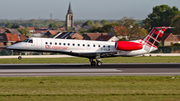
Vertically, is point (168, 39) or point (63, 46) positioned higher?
point (168, 39)

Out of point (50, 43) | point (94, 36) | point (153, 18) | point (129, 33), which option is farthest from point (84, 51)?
point (153, 18)

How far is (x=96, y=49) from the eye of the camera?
104 feet

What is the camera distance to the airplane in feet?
100

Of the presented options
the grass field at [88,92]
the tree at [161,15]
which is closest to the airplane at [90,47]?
the grass field at [88,92]

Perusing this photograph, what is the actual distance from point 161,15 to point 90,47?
136 meters

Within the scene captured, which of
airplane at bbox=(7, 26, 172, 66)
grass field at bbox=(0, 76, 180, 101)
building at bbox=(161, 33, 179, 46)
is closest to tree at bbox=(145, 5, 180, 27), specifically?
building at bbox=(161, 33, 179, 46)

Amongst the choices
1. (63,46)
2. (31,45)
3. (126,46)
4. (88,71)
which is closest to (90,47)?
(63,46)

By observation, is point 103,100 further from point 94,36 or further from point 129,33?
point 94,36

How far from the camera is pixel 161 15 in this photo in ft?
521

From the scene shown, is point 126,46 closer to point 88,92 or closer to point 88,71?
point 88,71

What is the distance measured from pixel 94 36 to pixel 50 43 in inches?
3979

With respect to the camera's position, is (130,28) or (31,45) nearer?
(31,45)

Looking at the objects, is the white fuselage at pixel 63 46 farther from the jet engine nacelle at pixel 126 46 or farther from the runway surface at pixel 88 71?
the runway surface at pixel 88 71

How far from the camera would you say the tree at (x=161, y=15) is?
15700 cm
